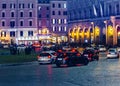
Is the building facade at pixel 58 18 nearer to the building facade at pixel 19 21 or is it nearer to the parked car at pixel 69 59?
the building facade at pixel 19 21

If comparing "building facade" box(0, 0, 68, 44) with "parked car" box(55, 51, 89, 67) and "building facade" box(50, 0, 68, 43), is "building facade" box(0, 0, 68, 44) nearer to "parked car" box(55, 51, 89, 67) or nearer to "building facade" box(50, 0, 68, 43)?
"building facade" box(50, 0, 68, 43)

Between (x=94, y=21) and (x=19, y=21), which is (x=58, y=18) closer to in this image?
(x=19, y=21)

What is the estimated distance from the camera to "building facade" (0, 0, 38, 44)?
499 feet

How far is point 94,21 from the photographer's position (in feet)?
417

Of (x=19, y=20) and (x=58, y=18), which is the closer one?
(x=19, y=20)

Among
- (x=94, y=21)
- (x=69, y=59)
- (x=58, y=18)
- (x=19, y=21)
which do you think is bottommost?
(x=69, y=59)

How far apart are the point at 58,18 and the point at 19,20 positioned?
18567 mm

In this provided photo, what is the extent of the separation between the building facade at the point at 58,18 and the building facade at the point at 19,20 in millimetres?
12949

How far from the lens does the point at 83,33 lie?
135 metres

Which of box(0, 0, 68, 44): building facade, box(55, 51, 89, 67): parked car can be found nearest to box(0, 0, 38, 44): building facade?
box(0, 0, 68, 44): building facade

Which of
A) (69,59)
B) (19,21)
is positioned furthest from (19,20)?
(69,59)

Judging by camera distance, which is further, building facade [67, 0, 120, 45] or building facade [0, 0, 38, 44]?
building facade [0, 0, 38, 44]

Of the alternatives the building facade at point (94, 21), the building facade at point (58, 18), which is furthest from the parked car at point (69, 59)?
the building facade at point (58, 18)

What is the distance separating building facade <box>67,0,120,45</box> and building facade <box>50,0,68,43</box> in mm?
15214
